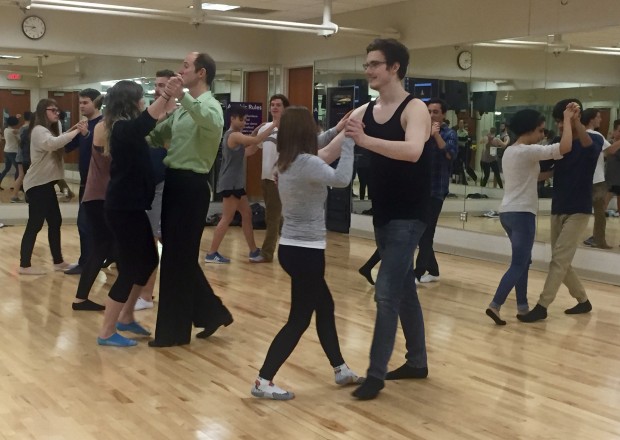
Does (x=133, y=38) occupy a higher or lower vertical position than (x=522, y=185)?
higher

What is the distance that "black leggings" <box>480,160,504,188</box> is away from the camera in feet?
30.0

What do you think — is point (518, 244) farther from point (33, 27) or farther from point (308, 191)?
point (33, 27)

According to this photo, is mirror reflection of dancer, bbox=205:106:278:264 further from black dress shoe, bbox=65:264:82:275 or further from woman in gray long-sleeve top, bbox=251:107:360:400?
woman in gray long-sleeve top, bbox=251:107:360:400

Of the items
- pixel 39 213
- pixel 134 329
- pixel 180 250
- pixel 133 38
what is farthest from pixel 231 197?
pixel 133 38

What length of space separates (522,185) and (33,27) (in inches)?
307

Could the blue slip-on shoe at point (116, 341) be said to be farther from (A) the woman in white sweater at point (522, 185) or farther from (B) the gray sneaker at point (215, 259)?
(B) the gray sneaker at point (215, 259)

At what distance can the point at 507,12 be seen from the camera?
8984 mm

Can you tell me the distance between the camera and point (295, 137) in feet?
12.6

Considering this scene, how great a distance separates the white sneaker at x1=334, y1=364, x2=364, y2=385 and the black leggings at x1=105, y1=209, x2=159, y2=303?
1.35m

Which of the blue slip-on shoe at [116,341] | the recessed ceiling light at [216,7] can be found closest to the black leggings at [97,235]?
the blue slip-on shoe at [116,341]

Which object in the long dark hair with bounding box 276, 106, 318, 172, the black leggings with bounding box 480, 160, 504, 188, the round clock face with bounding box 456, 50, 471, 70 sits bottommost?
the black leggings with bounding box 480, 160, 504, 188

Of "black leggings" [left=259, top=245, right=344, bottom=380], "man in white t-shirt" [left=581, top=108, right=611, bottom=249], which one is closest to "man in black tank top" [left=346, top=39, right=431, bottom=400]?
"black leggings" [left=259, top=245, right=344, bottom=380]

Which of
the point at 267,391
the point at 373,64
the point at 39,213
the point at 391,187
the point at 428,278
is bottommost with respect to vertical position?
the point at 428,278

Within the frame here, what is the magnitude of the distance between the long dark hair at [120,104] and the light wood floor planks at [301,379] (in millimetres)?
1348
